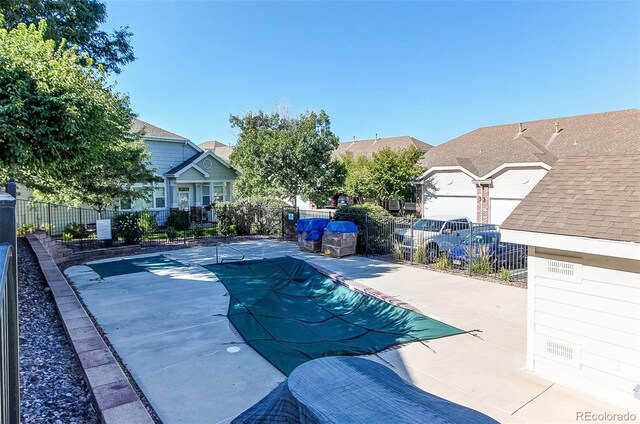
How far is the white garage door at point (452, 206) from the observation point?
895 inches

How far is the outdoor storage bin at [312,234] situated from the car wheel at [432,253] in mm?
4232

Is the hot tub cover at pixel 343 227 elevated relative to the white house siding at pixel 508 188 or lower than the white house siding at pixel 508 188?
lower

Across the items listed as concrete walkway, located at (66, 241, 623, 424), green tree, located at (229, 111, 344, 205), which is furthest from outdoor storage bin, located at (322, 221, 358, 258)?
green tree, located at (229, 111, 344, 205)

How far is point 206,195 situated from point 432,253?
1653cm

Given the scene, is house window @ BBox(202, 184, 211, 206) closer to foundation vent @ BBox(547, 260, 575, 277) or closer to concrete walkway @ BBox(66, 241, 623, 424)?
concrete walkway @ BBox(66, 241, 623, 424)

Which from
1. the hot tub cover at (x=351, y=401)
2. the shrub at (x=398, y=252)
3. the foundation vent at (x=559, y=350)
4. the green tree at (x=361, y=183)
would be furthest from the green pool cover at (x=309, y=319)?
the green tree at (x=361, y=183)

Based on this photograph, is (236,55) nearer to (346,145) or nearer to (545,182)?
(545,182)

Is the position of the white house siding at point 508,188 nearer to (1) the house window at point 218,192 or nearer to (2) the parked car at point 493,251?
(2) the parked car at point 493,251

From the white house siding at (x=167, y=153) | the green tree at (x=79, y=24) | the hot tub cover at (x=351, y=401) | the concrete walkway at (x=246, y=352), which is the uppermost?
the green tree at (x=79, y=24)

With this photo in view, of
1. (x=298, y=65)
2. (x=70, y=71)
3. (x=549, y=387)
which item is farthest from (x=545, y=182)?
(x=298, y=65)

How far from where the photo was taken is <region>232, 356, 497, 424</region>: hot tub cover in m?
1.96

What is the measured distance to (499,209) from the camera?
2097cm

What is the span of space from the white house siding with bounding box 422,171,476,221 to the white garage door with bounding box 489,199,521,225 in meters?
1.35

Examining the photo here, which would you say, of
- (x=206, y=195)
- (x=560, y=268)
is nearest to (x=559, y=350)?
(x=560, y=268)
